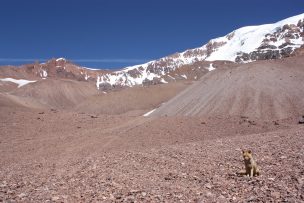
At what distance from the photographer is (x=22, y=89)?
134000 millimetres

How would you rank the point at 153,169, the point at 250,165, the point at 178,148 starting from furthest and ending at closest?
the point at 178,148
the point at 153,169
the point at 250,165

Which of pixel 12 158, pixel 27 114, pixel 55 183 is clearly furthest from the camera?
pixel 27 114

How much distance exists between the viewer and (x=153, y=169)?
10.7 meters

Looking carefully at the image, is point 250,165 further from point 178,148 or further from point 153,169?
point 178,148

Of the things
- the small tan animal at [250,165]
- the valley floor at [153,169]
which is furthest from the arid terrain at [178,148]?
the small tan animal at [250,165]

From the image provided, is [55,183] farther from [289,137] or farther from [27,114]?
[27,114]

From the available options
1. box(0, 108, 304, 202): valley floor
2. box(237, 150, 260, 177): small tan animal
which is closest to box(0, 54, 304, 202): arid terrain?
box(0, 108, 304, 202): valley floor

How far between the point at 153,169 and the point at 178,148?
3.38m

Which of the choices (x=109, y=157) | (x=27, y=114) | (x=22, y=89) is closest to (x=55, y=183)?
(x=109, y=157)

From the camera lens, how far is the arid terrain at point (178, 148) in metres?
8.56

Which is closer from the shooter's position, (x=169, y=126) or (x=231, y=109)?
(x=169, y=126)

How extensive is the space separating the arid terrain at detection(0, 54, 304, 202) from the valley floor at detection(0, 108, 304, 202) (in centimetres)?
2

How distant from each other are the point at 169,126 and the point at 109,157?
30.5 ft

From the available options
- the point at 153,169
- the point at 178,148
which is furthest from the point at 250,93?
the point at 153,169
